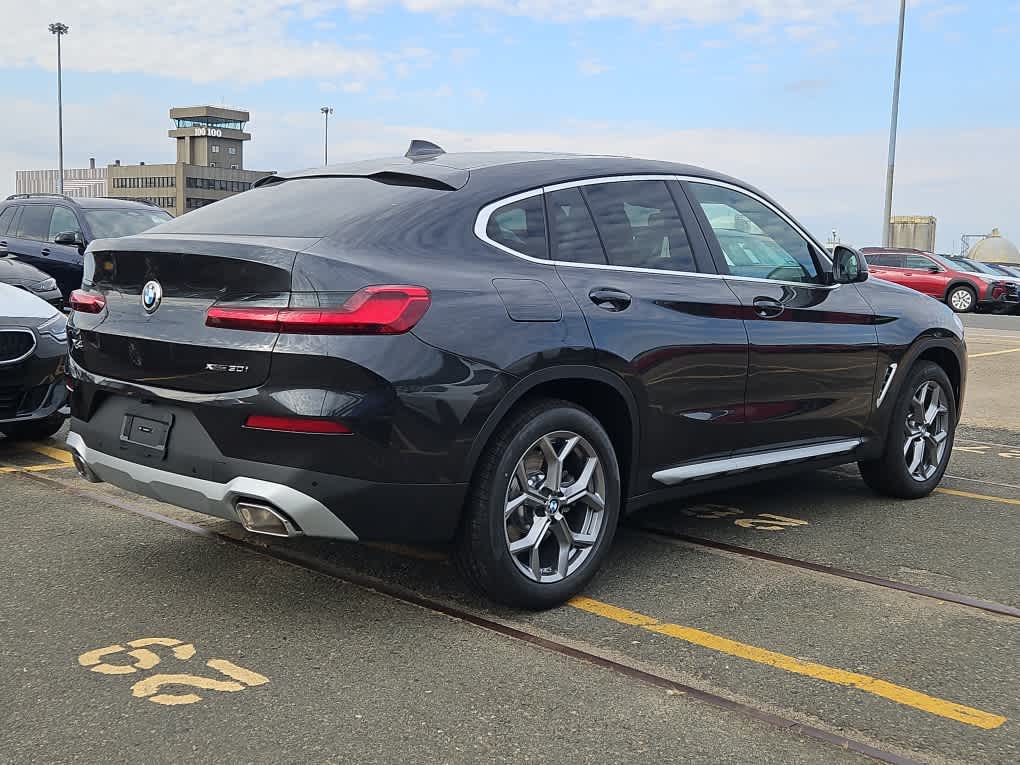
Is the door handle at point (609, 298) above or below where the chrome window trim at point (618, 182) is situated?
below

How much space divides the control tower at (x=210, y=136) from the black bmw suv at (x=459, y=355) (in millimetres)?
131304

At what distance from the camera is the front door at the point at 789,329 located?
5.04m

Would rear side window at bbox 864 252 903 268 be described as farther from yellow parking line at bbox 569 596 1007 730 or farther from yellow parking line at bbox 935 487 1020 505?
yellow parking line at bbox 569 596 1007 730

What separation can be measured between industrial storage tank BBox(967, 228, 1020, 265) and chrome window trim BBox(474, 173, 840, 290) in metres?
58.5

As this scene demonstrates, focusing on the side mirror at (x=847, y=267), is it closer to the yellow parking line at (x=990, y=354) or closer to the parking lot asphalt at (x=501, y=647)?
the parking lot asphalt at (x=501, y=647)

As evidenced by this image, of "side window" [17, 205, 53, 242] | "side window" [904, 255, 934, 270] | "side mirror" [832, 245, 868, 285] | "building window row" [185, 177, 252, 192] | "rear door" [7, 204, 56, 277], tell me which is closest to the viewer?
"side mirror" [832, 245, 868, 285]

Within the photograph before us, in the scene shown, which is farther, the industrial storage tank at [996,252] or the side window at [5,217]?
the industrial storage tank at [996,252]

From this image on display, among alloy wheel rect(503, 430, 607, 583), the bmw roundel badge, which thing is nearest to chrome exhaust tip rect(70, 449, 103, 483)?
the bmw roundel badge

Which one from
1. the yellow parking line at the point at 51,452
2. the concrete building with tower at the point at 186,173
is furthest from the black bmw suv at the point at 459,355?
the concrete building with tower at the point at 186,173

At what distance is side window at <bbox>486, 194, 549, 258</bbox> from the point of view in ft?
13.9

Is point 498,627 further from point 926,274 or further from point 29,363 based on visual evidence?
point 926,274

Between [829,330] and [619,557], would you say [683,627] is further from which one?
[829,330]

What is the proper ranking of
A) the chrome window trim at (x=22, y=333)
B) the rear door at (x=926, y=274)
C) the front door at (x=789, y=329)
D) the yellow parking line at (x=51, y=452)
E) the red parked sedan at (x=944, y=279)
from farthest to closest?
the rear door at (x=926, y=274) → the red parked sedan at (x=944, y=279) → the yellow parking line at (x=51, y=452) → the chrome window trim at (x=22, y=333) → the front door at (x=789, y=329)

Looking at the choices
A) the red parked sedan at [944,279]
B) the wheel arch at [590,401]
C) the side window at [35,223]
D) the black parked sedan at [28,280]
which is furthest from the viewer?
the red parked sedan at [944,279]
